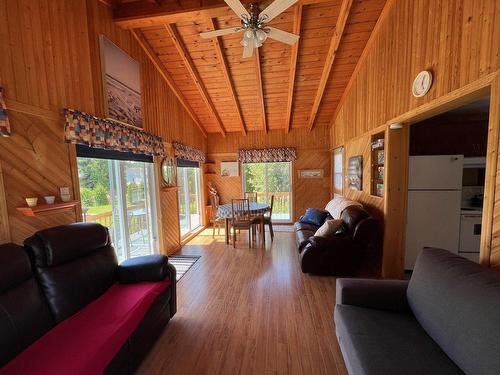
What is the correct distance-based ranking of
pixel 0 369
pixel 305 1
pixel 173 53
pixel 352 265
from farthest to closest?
1. pixel 173 53
2. pixel 352 265
3. pixel 305 1
4. pixel 0 369

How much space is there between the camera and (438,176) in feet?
9.60

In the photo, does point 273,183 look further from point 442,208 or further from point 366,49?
point 442,208

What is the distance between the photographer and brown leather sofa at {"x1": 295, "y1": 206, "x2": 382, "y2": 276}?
3.00 m

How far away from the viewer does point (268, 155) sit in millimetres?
6191

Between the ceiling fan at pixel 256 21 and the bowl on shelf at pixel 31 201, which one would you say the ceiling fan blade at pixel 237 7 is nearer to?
the ceiling fan at pixel 256 21

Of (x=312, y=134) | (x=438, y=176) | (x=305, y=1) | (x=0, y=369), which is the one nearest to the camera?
(x=0, y=369)

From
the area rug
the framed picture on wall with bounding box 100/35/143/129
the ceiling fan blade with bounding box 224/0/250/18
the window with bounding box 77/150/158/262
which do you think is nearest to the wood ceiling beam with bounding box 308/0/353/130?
the ceiling fan blade with bounding box 224/0/250/18

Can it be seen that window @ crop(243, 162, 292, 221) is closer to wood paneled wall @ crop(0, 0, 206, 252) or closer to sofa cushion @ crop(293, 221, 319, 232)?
sofa cushion @ crop(293, 221, 319, 232)

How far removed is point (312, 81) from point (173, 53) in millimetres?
2573

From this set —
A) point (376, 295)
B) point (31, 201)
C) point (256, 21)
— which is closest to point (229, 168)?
point (256, 21)

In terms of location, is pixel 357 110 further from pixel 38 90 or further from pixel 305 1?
pixel 38 90

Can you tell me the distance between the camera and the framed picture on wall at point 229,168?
256 inches

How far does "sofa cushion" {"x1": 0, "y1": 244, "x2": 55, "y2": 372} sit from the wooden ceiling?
9.82 ft

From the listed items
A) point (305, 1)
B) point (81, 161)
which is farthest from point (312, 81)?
point (81, 161)
